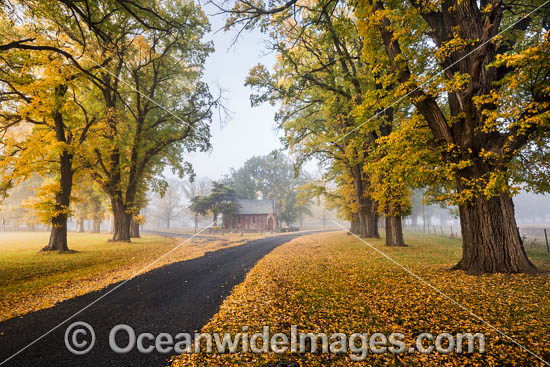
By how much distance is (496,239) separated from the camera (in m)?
7.00

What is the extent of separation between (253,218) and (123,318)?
4186cm

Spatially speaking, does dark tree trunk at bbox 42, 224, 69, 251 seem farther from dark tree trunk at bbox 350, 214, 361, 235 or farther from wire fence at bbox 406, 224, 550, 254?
wire fence at bbox 406, 224, 550, 254

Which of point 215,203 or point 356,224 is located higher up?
point 215,203

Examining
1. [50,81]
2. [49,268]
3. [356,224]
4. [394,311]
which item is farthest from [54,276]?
[356,224]

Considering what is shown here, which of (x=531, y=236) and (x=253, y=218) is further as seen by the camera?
(x=253, y=218)

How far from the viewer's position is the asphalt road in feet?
11.9

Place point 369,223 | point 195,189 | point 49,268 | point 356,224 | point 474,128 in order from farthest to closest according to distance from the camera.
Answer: point 195,189 < point 356,224 < point 369,223 < point 49,268 < point 474,128

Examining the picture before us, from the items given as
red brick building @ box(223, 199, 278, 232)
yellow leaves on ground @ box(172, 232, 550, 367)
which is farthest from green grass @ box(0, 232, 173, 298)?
red brick building @ box(223, 199, 278, 232)

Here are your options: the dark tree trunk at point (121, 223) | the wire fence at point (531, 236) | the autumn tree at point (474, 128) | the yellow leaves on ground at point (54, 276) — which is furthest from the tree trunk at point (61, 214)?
the wire fence at point (531, 236)

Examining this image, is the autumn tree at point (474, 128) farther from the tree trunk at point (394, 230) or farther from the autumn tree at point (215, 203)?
the autumn tree at point (215, 203)

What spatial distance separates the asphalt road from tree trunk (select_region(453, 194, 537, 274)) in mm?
8128

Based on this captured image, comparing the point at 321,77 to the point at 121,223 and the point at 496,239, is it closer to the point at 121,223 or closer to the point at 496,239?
the point at 496,239

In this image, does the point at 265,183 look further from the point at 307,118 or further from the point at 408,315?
the point at 408,315

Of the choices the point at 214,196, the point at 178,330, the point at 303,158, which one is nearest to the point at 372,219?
the point at 303,158
